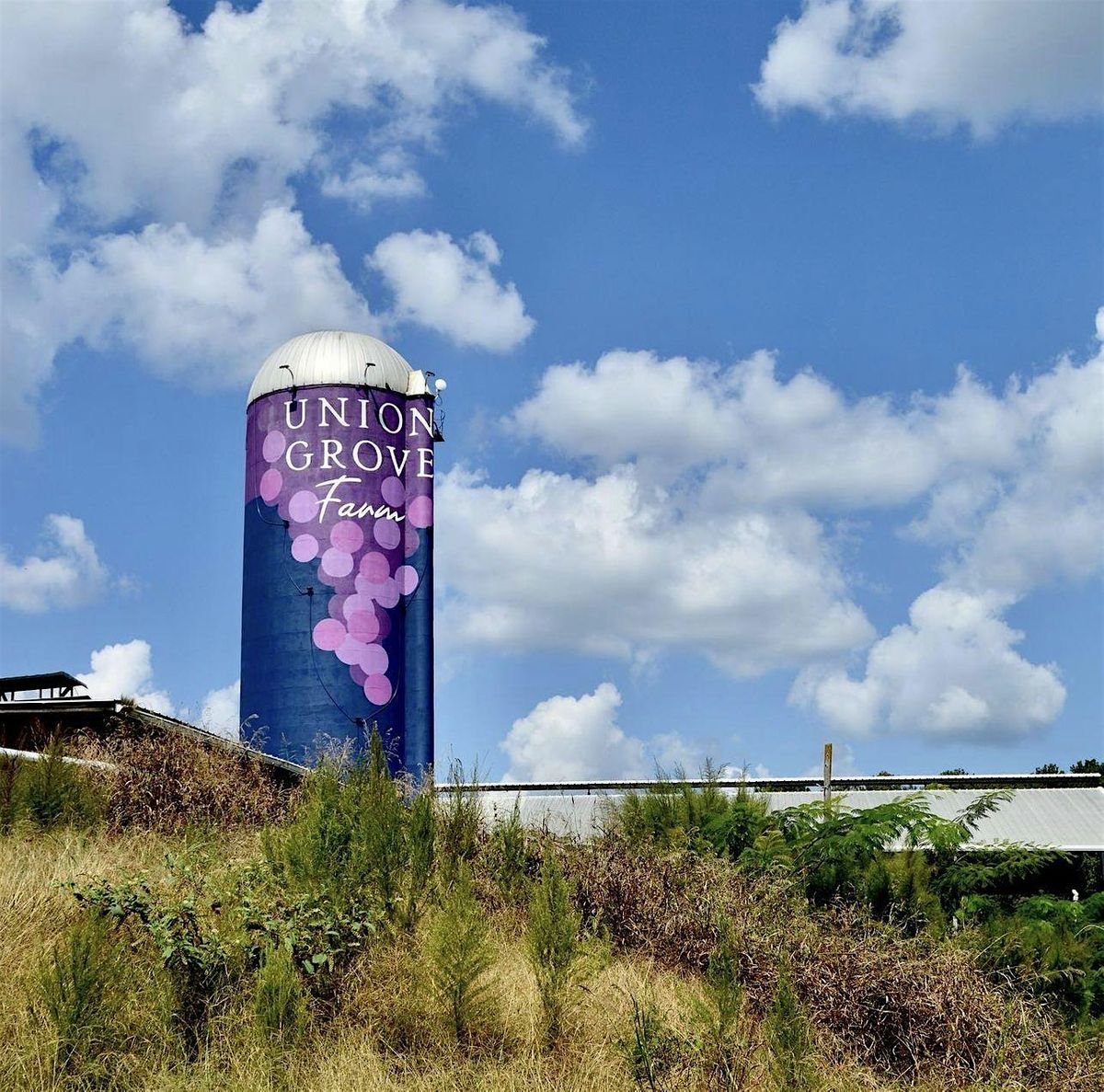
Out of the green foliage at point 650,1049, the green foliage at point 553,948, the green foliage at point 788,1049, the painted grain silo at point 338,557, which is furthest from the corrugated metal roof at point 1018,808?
the green foliage at point 788,1049

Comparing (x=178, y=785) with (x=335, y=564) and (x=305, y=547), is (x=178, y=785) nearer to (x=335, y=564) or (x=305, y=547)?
(x=335, y=564)

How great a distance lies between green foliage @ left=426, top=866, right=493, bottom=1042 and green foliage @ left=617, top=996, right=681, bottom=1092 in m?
1.05

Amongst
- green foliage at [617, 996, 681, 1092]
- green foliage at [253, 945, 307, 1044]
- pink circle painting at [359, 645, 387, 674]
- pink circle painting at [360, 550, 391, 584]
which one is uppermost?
pink circle painting at [360, 550, 391, 584]

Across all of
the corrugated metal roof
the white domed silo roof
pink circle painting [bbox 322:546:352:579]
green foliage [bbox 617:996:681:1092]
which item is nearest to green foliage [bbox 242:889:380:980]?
green foliage [bbox 617:996:681:1092]

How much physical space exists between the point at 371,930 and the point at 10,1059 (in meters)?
2.64

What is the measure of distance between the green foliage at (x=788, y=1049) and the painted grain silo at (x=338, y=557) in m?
21.1

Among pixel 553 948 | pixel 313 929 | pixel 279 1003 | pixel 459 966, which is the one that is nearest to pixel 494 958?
pixel 553 948

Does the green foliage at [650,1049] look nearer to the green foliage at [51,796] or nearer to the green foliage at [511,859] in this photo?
the green foliage at [511,859]

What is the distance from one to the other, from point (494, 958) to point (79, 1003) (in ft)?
9.47

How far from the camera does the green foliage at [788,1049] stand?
805 cm

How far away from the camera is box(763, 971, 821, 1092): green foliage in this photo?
8.05 metres

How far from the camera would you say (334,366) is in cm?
3152

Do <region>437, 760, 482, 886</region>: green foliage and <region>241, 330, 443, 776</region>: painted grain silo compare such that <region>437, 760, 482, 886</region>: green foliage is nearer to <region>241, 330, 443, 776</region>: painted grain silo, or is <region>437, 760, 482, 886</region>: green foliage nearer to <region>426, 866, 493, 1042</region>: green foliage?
<region>426, 866, 493, 1042</region>: green foliage

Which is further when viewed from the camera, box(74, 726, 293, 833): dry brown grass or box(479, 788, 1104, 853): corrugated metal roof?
box(479, 788, 1104, 853): corrugated metal roof
